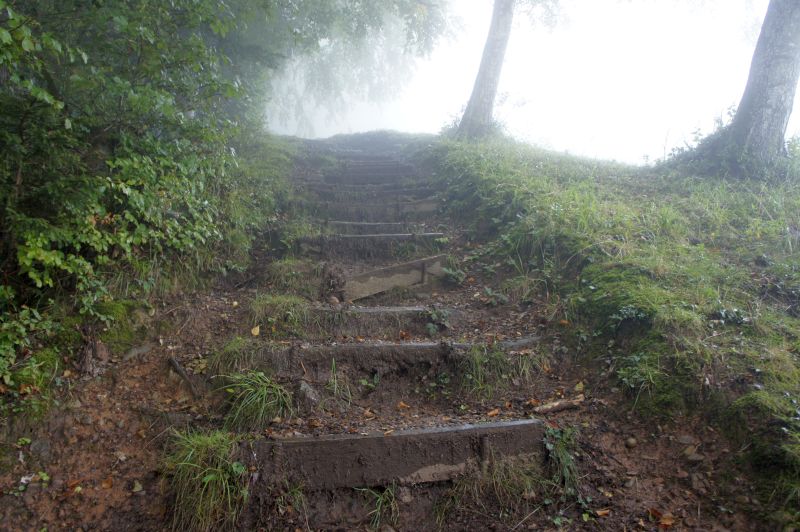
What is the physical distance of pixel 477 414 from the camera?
3.47 meters

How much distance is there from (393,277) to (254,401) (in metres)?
2.29

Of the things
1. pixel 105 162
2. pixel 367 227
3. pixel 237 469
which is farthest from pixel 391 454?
pixel 367 227

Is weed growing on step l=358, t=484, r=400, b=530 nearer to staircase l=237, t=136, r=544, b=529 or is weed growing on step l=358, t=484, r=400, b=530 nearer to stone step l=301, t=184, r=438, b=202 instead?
staircase l=237, t=136, r=544, b=529

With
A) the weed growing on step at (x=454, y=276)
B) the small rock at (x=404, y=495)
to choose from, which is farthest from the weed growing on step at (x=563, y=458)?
the weed growing on step at (x=454, y=276)

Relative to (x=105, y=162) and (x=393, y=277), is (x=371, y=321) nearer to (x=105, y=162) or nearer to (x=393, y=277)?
(x=393, y=277)

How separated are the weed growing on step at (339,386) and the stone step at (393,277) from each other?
4.32 feet

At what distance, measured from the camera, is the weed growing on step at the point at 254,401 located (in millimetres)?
3238

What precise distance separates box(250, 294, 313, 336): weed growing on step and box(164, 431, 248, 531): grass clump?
131cm

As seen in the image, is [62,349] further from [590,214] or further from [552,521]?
[590,214]

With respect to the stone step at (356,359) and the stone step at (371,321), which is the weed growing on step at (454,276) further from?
the stone step at (356,359)

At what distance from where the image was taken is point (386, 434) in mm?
3080

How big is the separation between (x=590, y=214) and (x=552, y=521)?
3429 mm

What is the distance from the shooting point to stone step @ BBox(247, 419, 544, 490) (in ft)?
9.61

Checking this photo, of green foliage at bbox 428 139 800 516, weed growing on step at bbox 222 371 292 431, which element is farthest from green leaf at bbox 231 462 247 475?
green foliage at bbox 428 139 800 516
